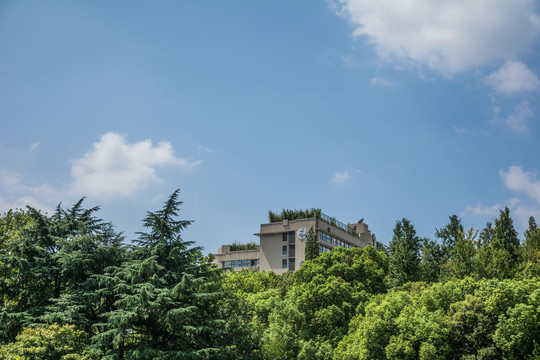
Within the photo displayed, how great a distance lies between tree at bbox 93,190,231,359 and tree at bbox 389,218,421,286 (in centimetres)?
1662

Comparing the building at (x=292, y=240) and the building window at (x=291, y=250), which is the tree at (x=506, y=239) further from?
the building window at (x=291, y=250)

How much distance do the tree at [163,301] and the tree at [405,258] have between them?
16.6 meters

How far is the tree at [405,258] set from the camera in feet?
140

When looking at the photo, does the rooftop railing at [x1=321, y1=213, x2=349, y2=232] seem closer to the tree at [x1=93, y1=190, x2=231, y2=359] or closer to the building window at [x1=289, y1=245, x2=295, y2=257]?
the building window at [x1=289, y1=245, x2=295, y2=257]

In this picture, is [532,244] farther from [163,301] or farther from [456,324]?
[163,301]

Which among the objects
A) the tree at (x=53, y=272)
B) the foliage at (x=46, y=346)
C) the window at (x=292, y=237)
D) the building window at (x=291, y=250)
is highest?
the window at (x=292, y=237)

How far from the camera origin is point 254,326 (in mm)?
36719

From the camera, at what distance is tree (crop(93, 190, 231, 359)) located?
2919 centimetres

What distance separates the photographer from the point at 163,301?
1179 inches

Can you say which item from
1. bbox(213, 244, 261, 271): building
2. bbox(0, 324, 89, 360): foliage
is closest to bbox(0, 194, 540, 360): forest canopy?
bbox(0, 324, 89, 360): foliage

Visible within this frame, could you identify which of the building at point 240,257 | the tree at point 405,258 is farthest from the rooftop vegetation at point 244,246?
the tree at point 405,258

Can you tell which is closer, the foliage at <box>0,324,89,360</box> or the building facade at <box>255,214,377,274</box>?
the foliage at <box>0,324,89,360</box>

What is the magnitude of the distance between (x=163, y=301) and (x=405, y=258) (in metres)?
21.8

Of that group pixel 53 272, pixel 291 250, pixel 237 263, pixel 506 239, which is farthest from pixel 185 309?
pixel 237 263
